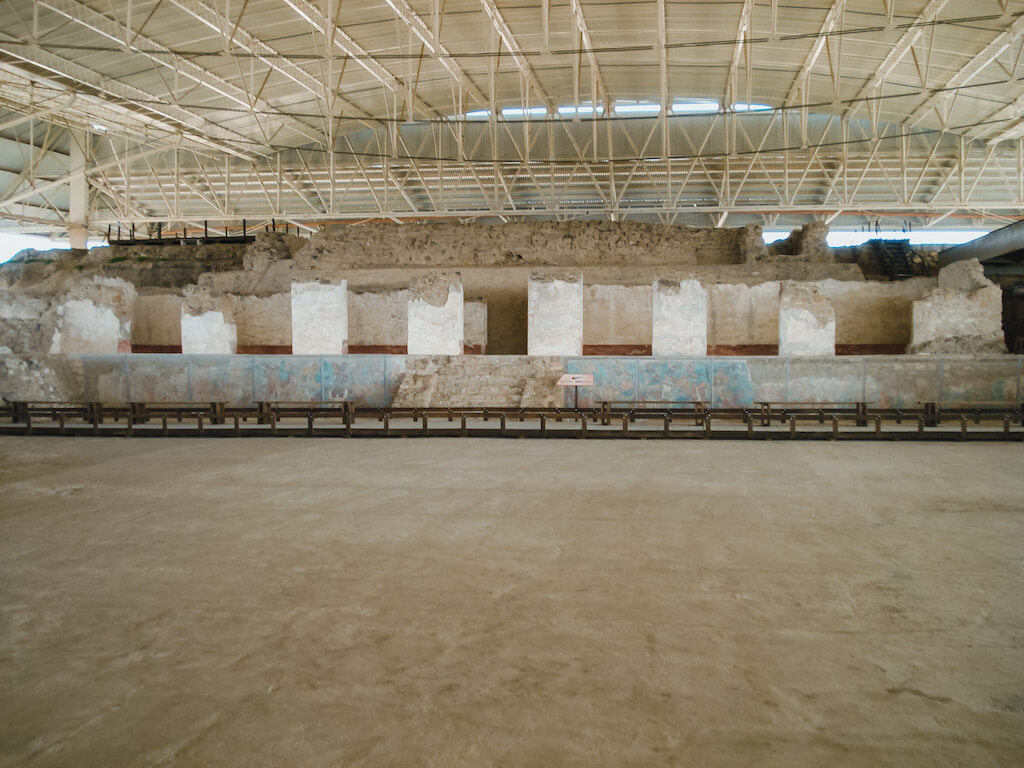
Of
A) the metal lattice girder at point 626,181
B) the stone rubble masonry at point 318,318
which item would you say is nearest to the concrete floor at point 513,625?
the stone rubble masonry at point 318,318

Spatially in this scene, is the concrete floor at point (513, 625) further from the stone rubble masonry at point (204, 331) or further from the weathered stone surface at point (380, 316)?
the weathered stone surface at point (380, 316)

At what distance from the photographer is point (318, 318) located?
14.0 m

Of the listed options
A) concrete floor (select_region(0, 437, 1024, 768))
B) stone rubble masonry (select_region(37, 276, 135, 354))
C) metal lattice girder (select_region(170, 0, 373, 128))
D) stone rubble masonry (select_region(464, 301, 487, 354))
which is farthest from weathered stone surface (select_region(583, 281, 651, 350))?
stone rubble masonry (select_region(37, 276, 135, 354))

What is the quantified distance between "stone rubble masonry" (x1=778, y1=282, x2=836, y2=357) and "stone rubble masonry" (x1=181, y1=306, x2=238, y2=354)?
12.3m

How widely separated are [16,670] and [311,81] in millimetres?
21479

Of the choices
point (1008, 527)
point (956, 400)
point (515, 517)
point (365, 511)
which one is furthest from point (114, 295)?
point (956, 400)

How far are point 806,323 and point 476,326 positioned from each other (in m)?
7.45

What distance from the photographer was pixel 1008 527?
14.8ft

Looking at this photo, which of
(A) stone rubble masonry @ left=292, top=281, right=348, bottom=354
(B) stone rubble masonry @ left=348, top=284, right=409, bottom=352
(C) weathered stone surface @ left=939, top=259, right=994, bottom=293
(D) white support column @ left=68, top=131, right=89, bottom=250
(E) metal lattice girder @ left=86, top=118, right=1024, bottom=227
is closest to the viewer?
(A) stone rubble masonry @ left=292, top=281, right=348, bottom=354

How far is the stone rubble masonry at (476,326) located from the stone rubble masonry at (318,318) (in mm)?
3138

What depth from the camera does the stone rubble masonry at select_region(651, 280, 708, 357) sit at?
13281 millimetres

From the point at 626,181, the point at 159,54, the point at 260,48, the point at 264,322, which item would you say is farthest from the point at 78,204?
the point at 626,181

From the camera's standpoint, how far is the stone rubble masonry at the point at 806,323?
43.3 ft

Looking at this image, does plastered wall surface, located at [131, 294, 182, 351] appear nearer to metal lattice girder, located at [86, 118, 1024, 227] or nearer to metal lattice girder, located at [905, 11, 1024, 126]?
metal lattice girder, located at [86, 118, 1024, 227]
